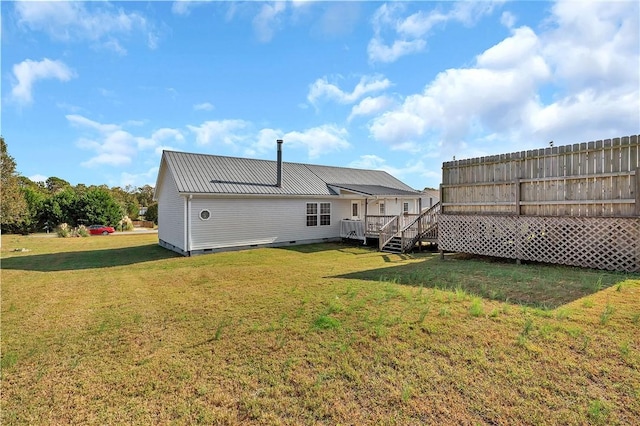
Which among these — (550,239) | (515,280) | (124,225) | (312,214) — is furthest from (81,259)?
(124,225)

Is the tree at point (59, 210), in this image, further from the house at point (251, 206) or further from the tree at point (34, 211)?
the house at point (251, 206)

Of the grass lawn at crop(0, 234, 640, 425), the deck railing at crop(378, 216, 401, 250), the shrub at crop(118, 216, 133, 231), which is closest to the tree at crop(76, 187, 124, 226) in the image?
the shrub at crop(118, 216, 133, 231)

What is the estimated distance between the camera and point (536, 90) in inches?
438

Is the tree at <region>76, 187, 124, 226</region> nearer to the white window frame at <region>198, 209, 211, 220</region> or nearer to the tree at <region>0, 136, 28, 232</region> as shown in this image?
the tree at <region>0, 136, 28, 232</region>

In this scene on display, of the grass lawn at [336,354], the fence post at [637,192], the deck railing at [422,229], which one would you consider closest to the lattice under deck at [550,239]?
the fence post at [637,192]

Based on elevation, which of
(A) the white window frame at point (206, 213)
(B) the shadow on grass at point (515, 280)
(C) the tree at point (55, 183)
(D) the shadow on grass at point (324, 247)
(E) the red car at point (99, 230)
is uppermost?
(C) the tree at point (55, 183)

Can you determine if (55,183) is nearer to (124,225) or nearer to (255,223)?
(124,225)

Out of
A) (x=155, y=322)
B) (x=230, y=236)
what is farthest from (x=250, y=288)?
(x=230, y=236)

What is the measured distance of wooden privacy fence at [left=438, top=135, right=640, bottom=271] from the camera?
7.84 m

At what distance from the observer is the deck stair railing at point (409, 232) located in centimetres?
1373

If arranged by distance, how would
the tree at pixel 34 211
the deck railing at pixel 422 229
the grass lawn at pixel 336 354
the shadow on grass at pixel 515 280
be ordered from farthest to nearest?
the tree at pixel 34 211 → the deck railing at pixel 422 229 → the shadow on grass at pixel 515 280 → the grass lawn at pixel 336 354

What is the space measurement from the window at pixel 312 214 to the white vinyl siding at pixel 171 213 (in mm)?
6649

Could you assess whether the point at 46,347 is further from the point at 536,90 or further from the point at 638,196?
the point at 536,90

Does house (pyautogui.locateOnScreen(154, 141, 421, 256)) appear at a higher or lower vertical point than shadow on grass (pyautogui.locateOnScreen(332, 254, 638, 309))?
higher
